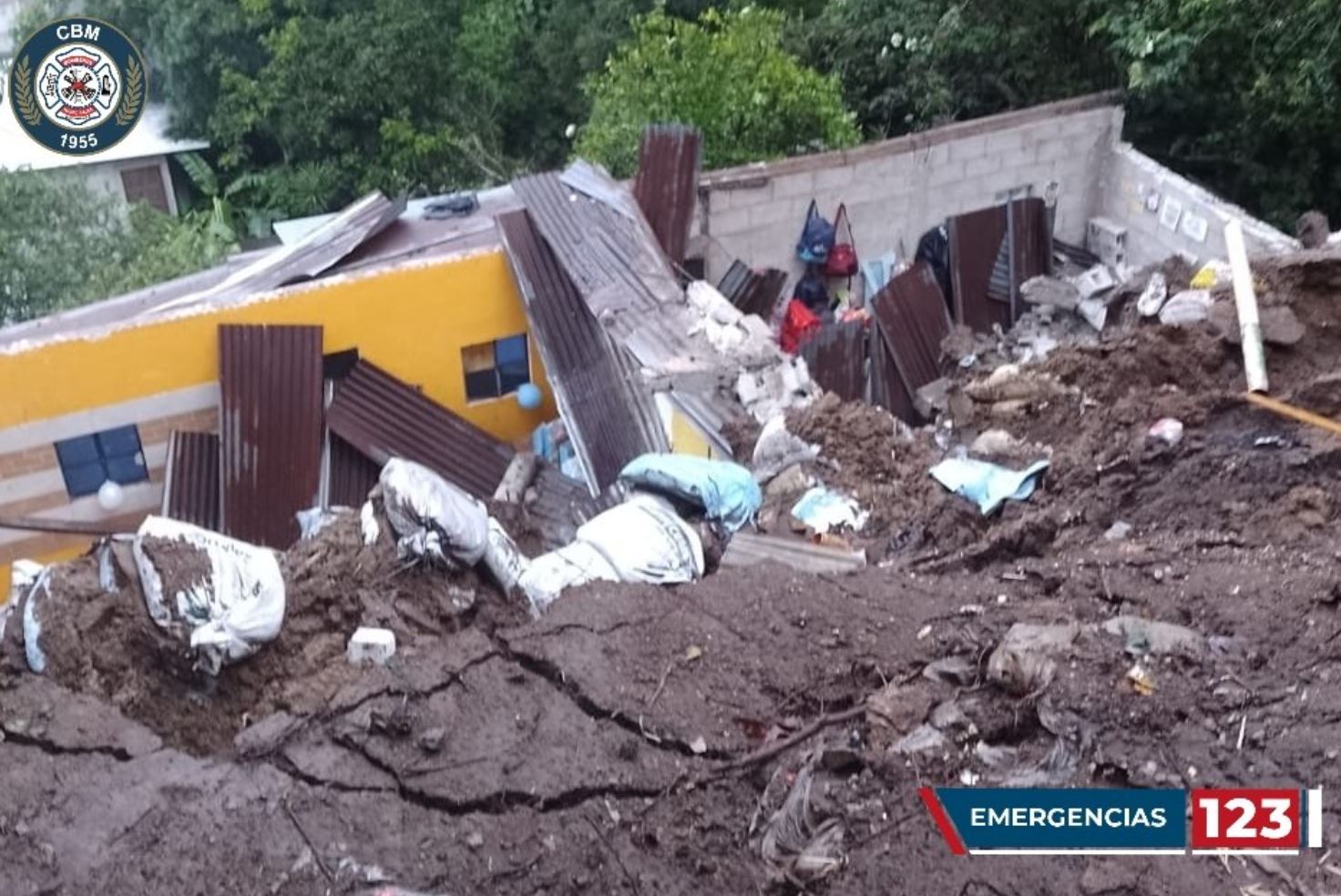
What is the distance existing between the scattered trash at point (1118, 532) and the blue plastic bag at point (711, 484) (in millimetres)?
1790

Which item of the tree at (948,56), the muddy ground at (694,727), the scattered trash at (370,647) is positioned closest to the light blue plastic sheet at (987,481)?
the muddy ground at (694,727)

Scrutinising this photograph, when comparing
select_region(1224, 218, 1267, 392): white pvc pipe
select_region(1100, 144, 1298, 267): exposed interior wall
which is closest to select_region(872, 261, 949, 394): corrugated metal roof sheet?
select_region(1100, 144, 1298, 267): exposed interior wall

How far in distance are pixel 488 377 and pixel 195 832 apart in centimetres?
657

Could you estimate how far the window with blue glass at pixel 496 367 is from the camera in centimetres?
990

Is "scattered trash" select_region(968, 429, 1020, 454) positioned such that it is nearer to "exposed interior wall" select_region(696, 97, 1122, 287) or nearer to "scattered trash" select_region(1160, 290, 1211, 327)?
"scattered trash" select_region(1160, 290, 1211, 327)

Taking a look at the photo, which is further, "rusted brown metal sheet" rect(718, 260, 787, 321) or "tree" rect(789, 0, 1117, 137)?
"tree" rect(789, 0, 1117, 137)

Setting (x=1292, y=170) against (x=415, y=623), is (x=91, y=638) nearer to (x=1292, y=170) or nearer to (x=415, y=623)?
(x=415, y=623)

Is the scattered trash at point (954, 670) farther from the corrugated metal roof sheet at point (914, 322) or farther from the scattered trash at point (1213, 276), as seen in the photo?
the corrugated metal roof sheet at point (914, 322)

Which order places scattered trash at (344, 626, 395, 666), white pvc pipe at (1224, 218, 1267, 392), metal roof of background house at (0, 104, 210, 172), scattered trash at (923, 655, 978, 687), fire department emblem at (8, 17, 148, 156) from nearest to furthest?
1. scattered trash at (923, 655, 978, 687)
2. scattered trash at (344, 626, 395, 666)
3. white pvc pipe at (1224, 218, 1267, 392)
4. fire department emblem at (8, 17, 148, 156)
5. metal roof of background house at (0, 104, 210, 172)

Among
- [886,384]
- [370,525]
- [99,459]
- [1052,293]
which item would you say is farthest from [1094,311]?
[99,459]

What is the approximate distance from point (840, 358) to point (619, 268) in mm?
1902

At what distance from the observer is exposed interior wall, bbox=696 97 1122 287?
416 inches

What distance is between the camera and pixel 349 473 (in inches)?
369

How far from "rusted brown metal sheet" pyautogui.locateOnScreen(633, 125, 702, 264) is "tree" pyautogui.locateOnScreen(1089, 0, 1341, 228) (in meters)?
4.25
